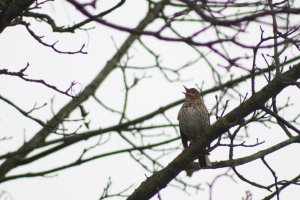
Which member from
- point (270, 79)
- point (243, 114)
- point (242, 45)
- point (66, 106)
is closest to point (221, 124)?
point (243, 114)

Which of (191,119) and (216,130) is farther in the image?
(191,119)

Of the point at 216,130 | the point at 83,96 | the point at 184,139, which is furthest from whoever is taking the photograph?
the point at 83,96

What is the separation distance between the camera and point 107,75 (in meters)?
9.81

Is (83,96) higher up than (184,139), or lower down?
higher up

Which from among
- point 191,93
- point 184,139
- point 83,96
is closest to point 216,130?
point 184,139

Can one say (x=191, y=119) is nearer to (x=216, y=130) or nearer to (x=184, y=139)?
(x=184, y=139)

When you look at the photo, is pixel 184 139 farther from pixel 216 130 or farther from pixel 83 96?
pixel 216 130

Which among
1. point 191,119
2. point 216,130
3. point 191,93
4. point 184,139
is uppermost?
point 191,93

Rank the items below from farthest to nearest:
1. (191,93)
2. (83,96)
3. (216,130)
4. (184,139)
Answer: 1. (83,96)
2. (191,93)
3. (184,139)
4. (216,130)

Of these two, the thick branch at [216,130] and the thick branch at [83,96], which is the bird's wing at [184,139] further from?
the thick branch at [216,130]

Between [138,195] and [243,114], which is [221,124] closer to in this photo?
[243,114]

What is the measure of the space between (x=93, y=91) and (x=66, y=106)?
1.02 metres

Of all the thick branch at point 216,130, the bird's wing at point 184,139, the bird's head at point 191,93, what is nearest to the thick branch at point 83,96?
the bird's head at point 191,93

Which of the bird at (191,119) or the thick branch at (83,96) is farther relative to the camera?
the bird at (191,119)
